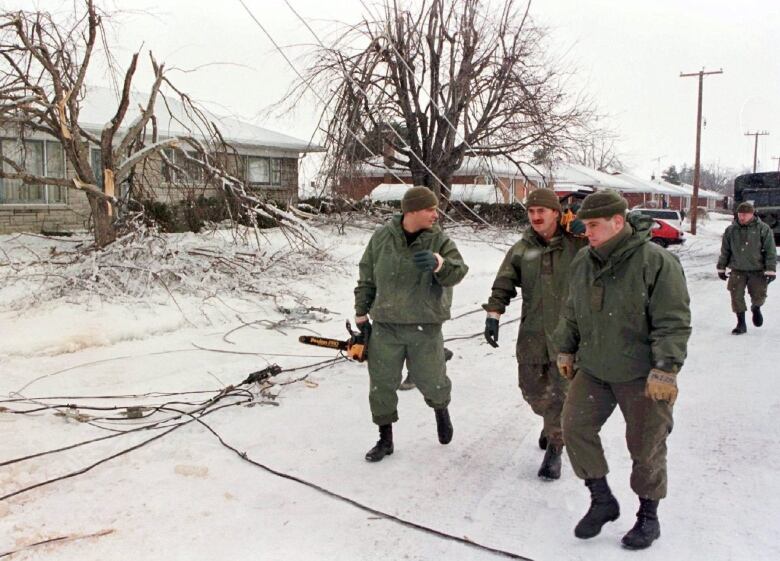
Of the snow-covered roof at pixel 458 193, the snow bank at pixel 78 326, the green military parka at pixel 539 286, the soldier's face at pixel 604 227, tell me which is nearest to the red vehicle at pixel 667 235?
the snow-covered roof at pixel 458 193

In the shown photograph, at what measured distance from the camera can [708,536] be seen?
3.34 m

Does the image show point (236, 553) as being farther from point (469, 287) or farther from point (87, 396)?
point (469, 287)

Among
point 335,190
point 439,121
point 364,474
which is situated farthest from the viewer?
point 439,121

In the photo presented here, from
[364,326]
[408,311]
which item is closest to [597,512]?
[408,311]

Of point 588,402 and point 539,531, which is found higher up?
point 588,402

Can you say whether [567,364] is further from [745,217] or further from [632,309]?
[745,217]

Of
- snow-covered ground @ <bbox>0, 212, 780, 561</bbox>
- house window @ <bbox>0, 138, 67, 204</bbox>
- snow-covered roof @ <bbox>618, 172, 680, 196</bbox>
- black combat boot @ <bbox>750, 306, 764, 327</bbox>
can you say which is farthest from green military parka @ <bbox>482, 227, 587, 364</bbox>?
snow-covered roof @ <bbox>618, 172, 680, 196</bbox>

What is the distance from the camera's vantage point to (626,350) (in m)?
3.21

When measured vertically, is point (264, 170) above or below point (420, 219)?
above

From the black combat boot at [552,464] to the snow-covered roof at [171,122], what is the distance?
12.6 m

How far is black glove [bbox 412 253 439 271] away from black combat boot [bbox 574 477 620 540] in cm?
147

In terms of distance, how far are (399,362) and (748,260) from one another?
6275 mm

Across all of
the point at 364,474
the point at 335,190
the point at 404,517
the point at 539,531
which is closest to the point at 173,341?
the point at 364,474

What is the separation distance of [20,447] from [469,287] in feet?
30.2
